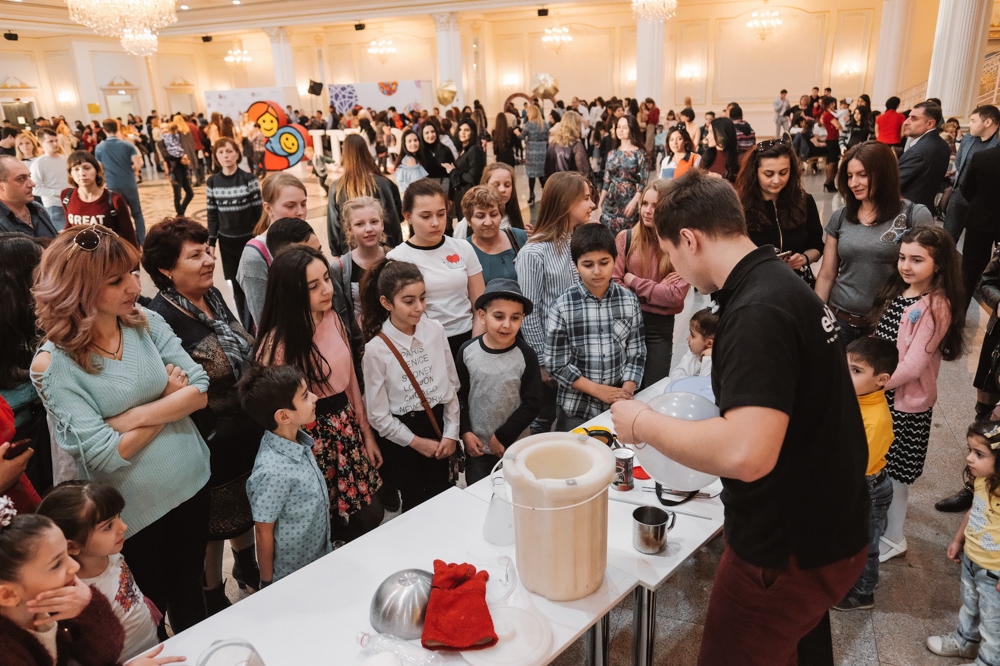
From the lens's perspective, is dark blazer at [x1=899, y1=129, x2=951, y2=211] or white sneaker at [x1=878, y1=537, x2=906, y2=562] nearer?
white sneaker at [x1=878, y1=537, x2=906, y2=562]

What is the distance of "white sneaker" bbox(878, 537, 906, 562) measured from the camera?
2.72 metres

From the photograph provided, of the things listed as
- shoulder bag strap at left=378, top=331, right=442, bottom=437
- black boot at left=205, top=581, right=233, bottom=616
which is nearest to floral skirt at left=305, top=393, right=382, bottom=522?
shoulder bag strap at left=378, top=331, right=442, bottom=437

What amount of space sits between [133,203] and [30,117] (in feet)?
62.4

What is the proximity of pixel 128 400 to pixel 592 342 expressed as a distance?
1.71 metres

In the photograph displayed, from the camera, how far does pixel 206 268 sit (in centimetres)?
234

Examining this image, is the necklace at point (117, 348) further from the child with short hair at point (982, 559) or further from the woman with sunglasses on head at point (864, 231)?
the woman with sunglasses on head at point (864, 231)

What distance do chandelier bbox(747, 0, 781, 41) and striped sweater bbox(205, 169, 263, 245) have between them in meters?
16.8

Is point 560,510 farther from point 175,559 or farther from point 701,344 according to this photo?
point 701,344

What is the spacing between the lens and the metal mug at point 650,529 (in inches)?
70.2

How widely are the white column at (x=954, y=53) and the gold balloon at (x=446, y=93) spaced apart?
33.8 ft

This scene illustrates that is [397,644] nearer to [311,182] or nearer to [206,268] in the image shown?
[206,268]

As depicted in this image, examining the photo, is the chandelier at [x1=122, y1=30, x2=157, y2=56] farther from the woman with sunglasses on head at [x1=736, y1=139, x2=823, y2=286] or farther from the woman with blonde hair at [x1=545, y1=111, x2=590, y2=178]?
the woman with sunglasses on head at [x1=736, y1=139, x2=823, y2=286]

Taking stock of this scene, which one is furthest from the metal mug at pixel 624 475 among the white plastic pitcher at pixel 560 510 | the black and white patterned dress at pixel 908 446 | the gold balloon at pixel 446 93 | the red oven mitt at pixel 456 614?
the gold balloon at pixel 446 93

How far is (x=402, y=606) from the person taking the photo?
4.91 ft
